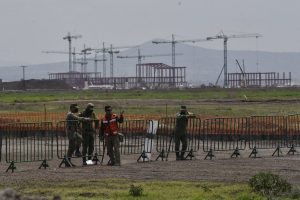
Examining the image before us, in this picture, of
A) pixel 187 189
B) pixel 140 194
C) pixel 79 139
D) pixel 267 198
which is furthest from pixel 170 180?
pixel 79 139

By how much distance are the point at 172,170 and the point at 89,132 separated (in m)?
3.85

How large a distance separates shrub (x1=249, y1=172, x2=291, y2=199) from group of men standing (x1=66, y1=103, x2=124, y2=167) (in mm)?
6967

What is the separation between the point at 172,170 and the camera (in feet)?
63.0

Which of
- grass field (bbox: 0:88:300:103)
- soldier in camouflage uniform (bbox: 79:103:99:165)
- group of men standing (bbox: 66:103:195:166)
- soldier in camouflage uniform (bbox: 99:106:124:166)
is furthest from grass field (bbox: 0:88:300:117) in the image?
soldier in camouflage uniform (bbox: 99:106:124:166)

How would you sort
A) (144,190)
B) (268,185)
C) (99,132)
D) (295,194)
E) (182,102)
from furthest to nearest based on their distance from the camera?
(182,102)
(99,132)
(144,190)
(268,185)
(295,194)

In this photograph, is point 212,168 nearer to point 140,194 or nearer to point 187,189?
point 187,189

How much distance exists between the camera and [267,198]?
516 inches

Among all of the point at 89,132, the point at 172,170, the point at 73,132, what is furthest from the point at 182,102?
the point at 172,170

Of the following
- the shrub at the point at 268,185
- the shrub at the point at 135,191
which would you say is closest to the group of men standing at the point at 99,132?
the shrub at the point at 135,191

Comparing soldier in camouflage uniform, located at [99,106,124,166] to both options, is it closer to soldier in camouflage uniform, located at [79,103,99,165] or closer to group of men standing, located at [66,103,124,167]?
group of men standing, located at [66,103,124,167]

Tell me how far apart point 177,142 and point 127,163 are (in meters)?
2.02

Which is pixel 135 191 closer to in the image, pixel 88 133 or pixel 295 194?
pixel 295 194

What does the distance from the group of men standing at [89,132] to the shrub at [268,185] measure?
6967 mm

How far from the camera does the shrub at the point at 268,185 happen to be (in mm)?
14130
